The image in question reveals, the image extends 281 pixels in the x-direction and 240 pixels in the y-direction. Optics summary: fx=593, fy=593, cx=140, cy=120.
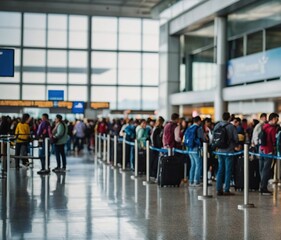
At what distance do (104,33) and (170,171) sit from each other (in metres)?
29.4

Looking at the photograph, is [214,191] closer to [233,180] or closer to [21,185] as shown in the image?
[233,180]

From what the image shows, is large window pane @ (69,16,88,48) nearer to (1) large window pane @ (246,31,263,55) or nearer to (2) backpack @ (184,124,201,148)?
(1) large window pane @ (246,31,263,55)

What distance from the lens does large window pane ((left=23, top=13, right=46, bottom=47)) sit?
4138 cm

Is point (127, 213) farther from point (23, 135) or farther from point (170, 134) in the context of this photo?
point (23, 135)

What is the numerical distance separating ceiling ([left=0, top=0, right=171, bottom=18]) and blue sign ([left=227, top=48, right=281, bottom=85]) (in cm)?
898

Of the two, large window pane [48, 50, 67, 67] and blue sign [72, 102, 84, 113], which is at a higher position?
large window pane [48, 50, 67, 67]

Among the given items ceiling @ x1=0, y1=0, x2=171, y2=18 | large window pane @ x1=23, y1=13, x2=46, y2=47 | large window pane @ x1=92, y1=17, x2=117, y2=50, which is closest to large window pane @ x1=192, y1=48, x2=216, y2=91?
ceiling @ x1=0, y1=0, x2=171, y2=18

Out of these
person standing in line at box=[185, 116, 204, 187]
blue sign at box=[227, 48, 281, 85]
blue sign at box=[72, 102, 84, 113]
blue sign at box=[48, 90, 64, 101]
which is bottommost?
person standing in line at box=[185, 116, 204, 187]

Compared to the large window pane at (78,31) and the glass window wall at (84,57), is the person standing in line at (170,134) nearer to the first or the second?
the glass window wall at (84,57)

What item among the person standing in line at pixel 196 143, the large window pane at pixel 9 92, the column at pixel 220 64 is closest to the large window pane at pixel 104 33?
the large window pane at pixel 9 92

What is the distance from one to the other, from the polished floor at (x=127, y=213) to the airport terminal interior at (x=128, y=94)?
0.9 inches

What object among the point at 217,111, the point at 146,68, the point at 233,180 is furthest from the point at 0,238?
the point at 146,68

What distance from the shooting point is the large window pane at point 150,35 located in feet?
140

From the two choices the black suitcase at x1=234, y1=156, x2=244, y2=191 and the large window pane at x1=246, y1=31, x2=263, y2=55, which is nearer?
the black suitcase at x1=234, y1=156, x2=244, y2=191
